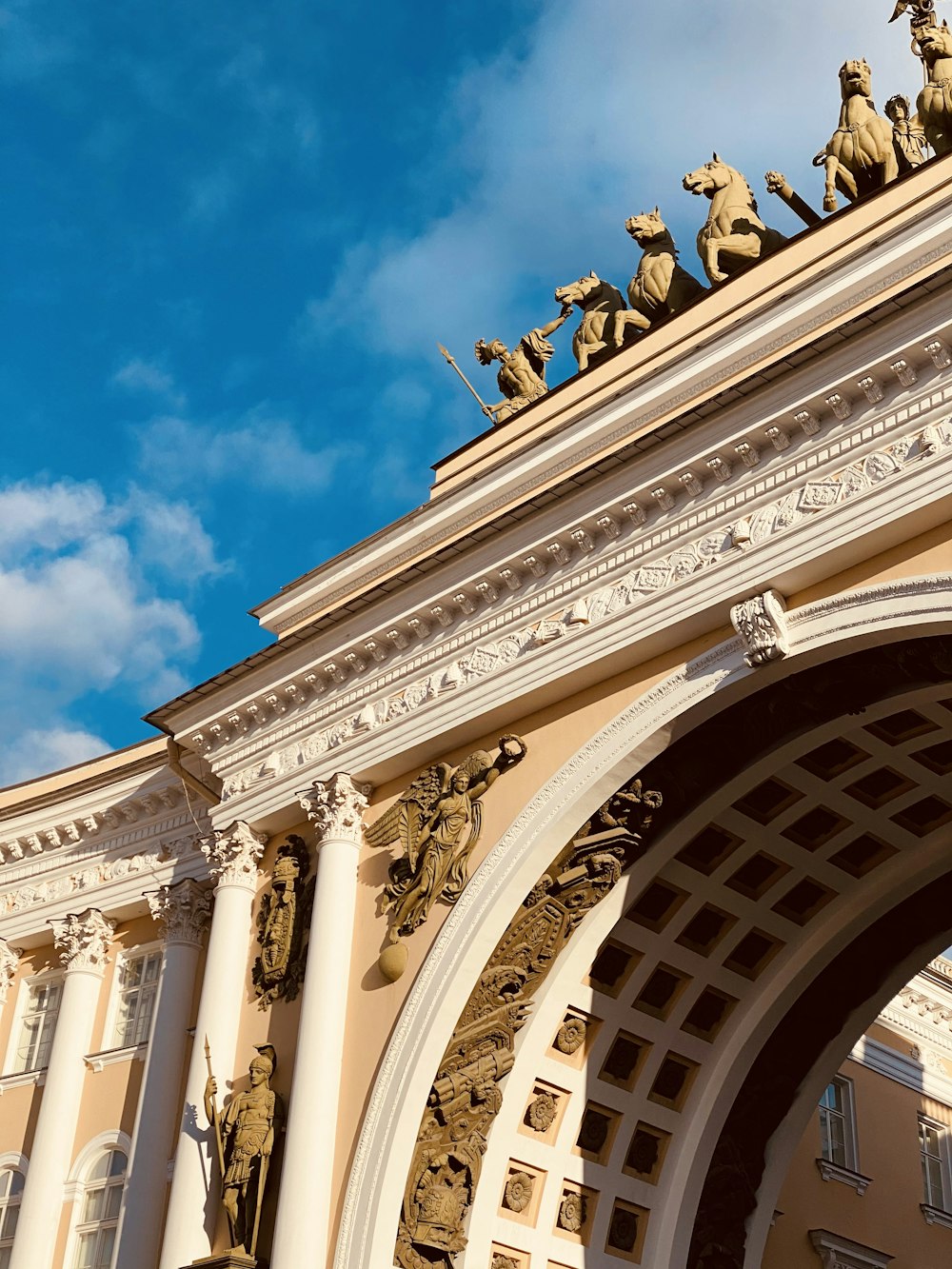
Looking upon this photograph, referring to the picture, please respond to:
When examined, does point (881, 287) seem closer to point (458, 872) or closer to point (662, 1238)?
point (458, 872)

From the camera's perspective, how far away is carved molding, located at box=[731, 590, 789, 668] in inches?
613

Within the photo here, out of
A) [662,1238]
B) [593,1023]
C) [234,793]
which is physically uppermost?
[234,793]

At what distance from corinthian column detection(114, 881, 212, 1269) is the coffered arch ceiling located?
427 cm

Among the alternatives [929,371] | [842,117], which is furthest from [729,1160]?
[842,117]

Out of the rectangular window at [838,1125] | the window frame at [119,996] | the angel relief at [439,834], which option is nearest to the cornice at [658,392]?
the angel relief at [439,834]

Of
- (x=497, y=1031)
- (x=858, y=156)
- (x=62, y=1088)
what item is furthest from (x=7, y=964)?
(x=858, y=156)

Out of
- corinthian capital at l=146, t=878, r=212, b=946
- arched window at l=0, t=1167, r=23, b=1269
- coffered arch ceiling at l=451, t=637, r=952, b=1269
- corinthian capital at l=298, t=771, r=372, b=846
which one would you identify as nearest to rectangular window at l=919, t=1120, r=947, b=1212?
coffered arch ceiling at l=451, t=637, r=952, b=1269

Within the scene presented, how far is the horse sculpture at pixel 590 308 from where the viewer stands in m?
21.8

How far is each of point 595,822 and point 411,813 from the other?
7.17 feet

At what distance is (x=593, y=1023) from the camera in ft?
58.4

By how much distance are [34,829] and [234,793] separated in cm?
463

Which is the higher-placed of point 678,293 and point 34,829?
point 678,293

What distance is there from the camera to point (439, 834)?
17.7 meters

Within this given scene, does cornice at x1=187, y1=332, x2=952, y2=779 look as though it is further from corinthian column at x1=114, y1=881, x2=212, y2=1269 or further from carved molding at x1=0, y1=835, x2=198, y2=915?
corinthian column at x1=114, y1=881, x2=212, y2=1269
